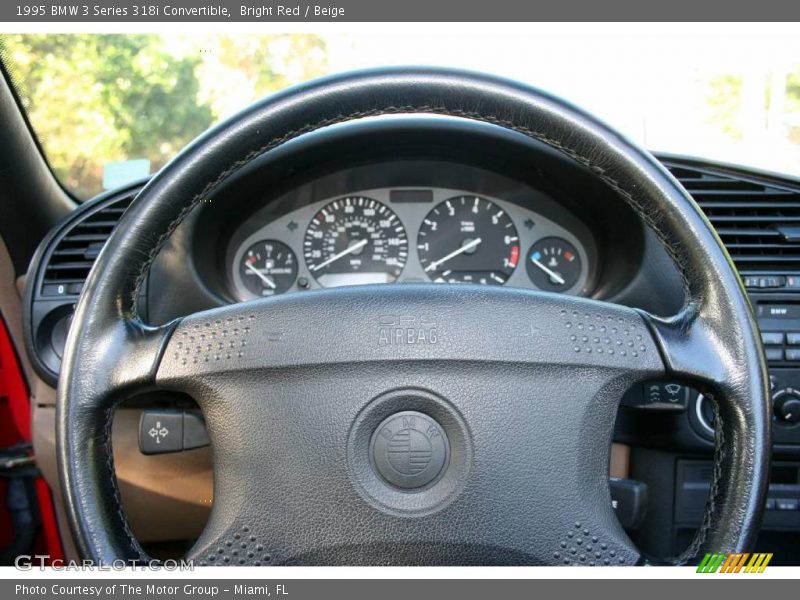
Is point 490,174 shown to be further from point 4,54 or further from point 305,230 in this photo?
point 4,54

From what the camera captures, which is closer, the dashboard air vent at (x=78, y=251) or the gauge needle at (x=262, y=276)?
the dashboard air vent at (x=78, y=251)

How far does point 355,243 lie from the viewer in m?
2.39

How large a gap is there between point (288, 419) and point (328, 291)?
0.69 ft

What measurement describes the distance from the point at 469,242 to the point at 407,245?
0.20 metres

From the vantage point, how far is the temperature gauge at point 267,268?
237 cm

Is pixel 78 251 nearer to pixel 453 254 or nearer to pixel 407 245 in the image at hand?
pixel 407 245

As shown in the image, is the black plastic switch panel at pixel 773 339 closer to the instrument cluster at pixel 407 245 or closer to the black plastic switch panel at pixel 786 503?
the black plastic switch panel at pixel 786 503

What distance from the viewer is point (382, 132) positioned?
2.12 m

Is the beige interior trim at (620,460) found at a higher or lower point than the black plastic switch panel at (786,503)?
higher

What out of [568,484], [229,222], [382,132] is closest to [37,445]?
[229,222]
